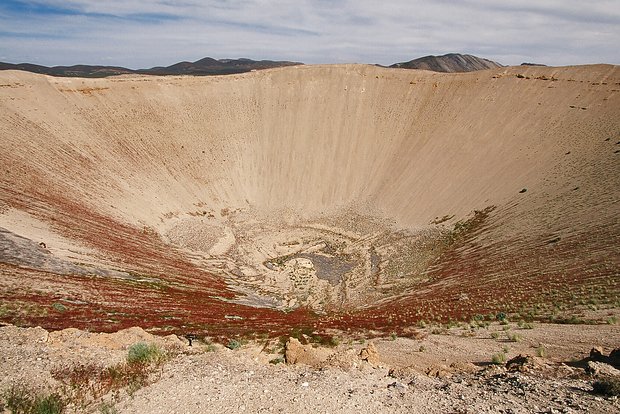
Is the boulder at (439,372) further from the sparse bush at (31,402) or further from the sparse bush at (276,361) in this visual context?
the sparse bush at (31,402)

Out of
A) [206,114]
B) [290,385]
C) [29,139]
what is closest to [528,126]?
[206,114]

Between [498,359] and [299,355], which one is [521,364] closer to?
[498,359]

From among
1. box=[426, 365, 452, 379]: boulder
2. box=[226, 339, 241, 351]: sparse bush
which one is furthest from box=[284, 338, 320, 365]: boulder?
box=[426, 365, 452, 379]: boulder

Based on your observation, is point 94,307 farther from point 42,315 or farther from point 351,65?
point 351,65

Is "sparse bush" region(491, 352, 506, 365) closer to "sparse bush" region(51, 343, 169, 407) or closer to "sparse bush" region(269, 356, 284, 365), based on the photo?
A: "sparse bush" region(269, 356, 284, 365)

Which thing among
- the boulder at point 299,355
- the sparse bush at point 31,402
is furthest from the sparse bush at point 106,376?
the boulder at point 299,355
